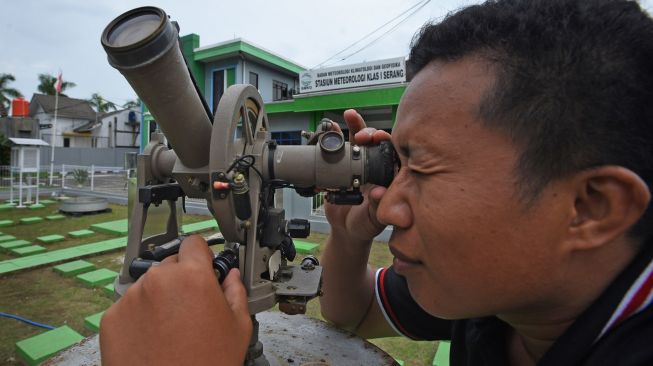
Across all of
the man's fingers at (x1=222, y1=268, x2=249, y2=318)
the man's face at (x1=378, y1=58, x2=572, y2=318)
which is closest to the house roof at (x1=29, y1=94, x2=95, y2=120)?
the man's fingers at (x1=222, y1=268, x2=249, y2=318)

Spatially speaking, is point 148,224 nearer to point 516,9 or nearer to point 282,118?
point 516,9

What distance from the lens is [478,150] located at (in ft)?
2.93

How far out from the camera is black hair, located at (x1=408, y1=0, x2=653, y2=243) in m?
0.83

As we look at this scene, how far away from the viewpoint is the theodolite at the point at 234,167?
1189mm

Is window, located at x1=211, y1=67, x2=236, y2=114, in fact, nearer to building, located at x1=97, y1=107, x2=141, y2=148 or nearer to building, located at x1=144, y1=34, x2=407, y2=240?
building, located at x1=144, y1=34, x2=407, y2=240

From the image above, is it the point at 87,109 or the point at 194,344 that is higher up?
the point at 87,109

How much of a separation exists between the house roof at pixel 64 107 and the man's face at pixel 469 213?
4944 cm

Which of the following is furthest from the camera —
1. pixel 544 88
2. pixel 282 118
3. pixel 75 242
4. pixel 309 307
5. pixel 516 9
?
pixel 282 118

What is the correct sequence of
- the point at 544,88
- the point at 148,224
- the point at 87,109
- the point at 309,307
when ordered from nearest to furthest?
1. the point at 544,88
2. the point at 148,224
3. the point at 309,307
4. the point at 87,109

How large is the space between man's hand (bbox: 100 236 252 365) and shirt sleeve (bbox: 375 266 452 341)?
98cm

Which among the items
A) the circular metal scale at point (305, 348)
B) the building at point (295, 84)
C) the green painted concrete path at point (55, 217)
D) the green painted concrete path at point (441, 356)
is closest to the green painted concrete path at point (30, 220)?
the green painted concrete path at point (55, 217)

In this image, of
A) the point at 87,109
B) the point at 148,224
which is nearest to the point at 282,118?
the point at 148,224

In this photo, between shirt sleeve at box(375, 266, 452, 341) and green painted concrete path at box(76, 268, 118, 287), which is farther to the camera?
green painted concrete path at box(76, 268, 118, 287)

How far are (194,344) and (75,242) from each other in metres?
8.47
